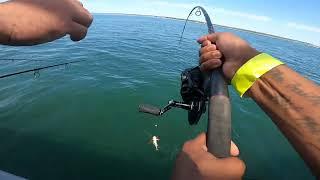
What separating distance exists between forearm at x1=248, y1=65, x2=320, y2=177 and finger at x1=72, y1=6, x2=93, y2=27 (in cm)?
119

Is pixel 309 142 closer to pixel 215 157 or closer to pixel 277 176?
pixel 215 157

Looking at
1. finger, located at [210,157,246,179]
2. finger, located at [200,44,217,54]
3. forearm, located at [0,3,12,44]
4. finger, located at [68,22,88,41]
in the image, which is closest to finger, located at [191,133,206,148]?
finger, located at [210,157,246,179]

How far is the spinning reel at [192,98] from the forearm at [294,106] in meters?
0.91

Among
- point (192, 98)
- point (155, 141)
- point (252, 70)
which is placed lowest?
point (155, 141)

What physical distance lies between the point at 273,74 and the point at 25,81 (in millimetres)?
15467

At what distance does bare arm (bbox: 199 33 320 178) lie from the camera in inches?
59.8

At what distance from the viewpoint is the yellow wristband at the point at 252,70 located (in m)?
1.95

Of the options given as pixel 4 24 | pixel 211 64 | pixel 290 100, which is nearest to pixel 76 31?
pixel 4 24

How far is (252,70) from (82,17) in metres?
1.18

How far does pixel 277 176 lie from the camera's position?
29.5 ft

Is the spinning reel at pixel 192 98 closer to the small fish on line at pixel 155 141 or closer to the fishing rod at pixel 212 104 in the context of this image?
the fishing rod at pixel 212 104

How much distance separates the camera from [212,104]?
2064 millimetres

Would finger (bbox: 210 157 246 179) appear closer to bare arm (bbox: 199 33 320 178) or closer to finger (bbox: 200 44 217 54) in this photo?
bare arm (bbox: 199 33 320 178)

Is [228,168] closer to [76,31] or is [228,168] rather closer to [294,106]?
[294,106]
